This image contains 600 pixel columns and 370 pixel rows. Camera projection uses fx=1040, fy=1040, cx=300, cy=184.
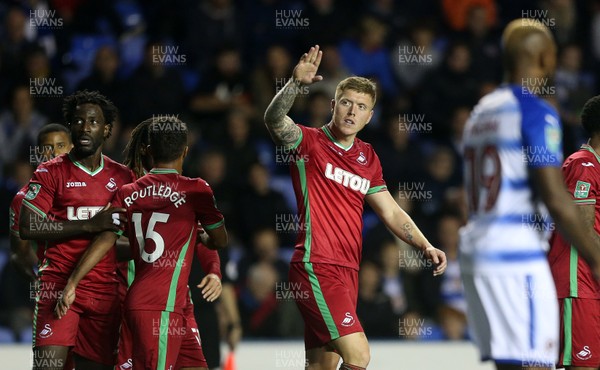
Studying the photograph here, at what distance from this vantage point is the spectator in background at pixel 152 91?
12.6 m

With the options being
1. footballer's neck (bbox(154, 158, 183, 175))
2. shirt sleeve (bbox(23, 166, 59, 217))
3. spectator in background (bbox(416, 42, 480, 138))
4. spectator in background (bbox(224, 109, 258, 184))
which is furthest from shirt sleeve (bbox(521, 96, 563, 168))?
spectator in background (bbox(416, 42, 480, 138))

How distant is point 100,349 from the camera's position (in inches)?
250

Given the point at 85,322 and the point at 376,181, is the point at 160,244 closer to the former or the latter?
the point at 85,322

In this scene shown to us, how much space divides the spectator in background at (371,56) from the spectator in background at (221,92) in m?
1.43

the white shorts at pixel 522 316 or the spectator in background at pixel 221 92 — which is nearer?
the white shorts at pixel 522 316

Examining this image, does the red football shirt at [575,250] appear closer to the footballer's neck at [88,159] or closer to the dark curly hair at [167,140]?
the dark curly hair at [167,140]

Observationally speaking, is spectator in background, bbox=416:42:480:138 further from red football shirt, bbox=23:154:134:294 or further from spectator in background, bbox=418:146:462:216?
red football shirt, bbox=23:154:134:294

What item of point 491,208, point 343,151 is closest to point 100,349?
point 343,151

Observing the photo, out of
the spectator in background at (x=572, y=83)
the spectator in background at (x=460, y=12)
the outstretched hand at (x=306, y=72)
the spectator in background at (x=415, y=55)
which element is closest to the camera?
the outstretched hand at (x=306, y=72)

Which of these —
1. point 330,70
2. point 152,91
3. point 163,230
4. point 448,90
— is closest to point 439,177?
point 448,90

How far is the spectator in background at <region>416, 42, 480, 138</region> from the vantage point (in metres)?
12.8

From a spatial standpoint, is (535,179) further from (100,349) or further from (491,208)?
(100,349)

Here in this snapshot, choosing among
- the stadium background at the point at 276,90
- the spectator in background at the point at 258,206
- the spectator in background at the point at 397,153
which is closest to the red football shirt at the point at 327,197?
the stadium background at the point at 276,90

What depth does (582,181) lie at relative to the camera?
6387 mm
